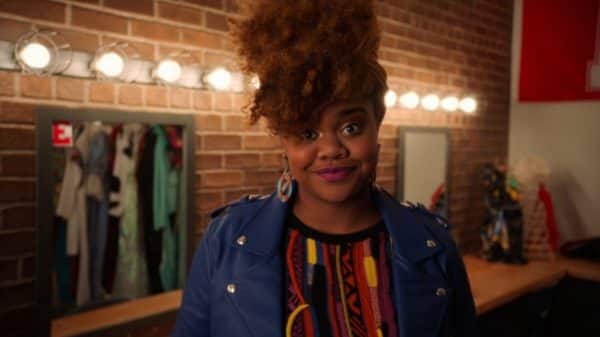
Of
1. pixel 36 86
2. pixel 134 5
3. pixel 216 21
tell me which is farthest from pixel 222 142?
pixel 36 86

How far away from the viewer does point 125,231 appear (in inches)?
82.0

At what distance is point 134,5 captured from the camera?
1913 millimetres

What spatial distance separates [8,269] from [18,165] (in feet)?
1.18

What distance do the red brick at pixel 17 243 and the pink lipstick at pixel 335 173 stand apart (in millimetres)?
1252

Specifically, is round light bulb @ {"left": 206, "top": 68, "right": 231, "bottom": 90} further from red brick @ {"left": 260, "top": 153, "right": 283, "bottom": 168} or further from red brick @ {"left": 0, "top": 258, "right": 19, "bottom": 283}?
red brick @ {"left": 0, "top": 258, "right": 19, "bottom": 283}

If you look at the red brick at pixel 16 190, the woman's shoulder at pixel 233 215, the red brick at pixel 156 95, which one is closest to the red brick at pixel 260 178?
the red brick at pixel 156 95

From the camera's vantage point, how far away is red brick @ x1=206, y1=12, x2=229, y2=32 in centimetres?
214

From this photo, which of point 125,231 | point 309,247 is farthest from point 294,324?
point 125,231

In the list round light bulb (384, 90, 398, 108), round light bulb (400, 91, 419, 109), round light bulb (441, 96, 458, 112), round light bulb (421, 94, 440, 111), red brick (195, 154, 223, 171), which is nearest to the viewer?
red brick (195, 154, 223, 171)

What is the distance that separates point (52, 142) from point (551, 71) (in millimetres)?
2215

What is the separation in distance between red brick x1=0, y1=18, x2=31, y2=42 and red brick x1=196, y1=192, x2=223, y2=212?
909 mm

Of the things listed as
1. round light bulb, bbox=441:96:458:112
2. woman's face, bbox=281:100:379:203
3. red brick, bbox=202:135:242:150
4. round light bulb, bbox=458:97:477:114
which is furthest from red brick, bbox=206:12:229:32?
round light bulb, bbox=458:97:477:114

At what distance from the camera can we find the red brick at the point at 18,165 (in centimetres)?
165

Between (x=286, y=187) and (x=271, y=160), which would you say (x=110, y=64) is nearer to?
(x=271, y=160)
